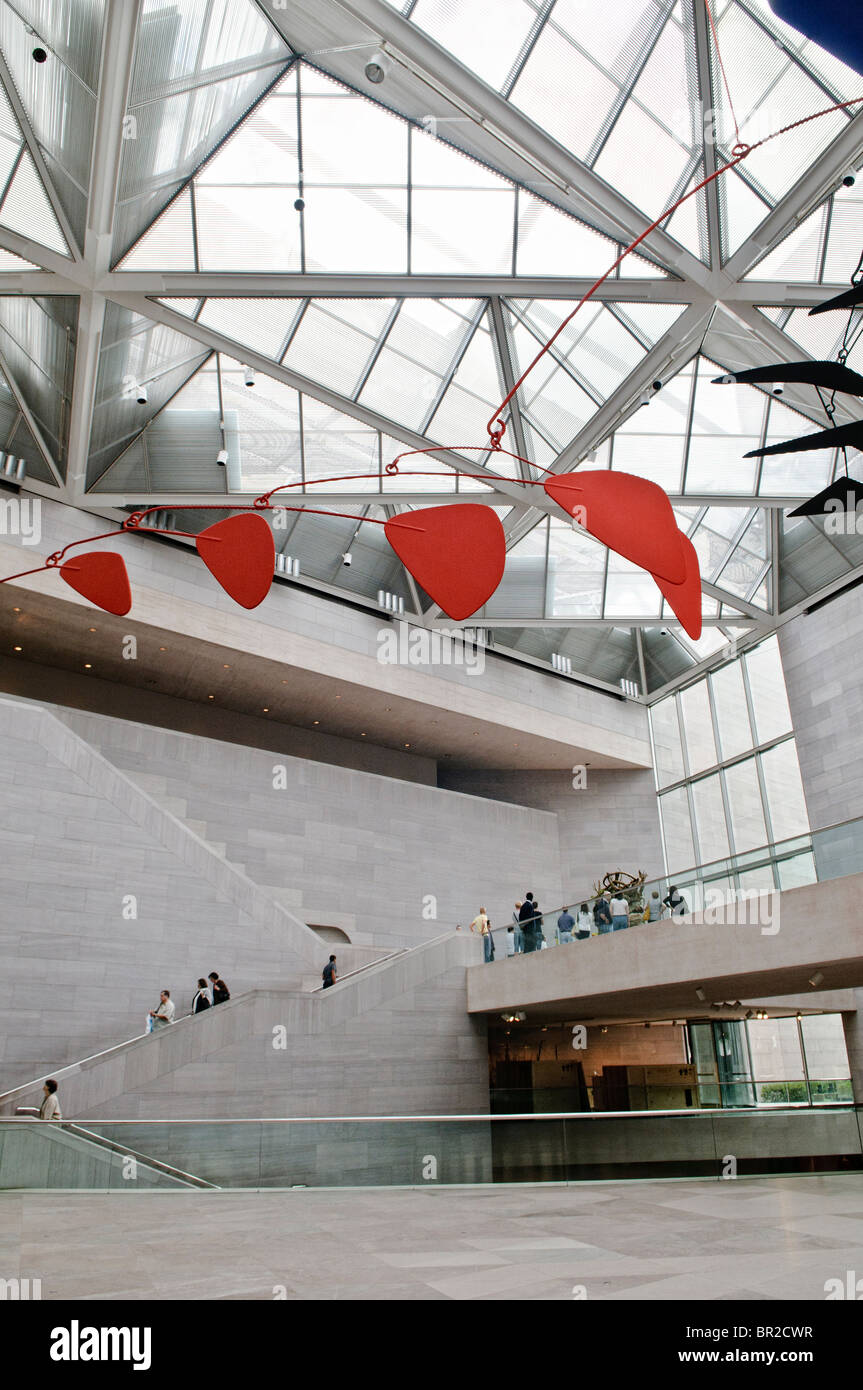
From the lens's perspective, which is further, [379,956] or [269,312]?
[379,956]

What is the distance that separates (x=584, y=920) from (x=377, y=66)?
18.3 m

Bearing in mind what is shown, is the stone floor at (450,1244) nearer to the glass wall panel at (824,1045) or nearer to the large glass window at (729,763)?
the glass wall panel at (824,1045)

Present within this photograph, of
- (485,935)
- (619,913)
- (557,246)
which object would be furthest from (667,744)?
(557,246)

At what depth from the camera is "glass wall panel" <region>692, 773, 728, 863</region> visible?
1426 inches

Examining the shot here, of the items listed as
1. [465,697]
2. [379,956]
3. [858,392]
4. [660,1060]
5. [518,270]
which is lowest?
[660,1060]

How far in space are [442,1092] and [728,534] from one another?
68.1 ft

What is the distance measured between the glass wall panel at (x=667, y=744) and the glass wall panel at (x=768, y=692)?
17.5ft

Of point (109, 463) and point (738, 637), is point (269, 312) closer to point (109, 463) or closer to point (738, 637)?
point (109, 463)

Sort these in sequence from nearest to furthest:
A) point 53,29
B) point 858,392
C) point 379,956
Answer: point 858,392, point 53,29, point 379,956

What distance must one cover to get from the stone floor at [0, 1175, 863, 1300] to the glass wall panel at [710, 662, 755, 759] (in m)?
25.6

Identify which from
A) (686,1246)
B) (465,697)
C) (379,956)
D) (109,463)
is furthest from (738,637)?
(686,1246)

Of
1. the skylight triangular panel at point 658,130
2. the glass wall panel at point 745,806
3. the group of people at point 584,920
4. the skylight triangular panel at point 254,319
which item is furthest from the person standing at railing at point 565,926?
the skylight triangular panel at point 254,319

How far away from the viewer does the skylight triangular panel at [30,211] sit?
17812 millimetres

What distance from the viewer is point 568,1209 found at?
9.24 m
